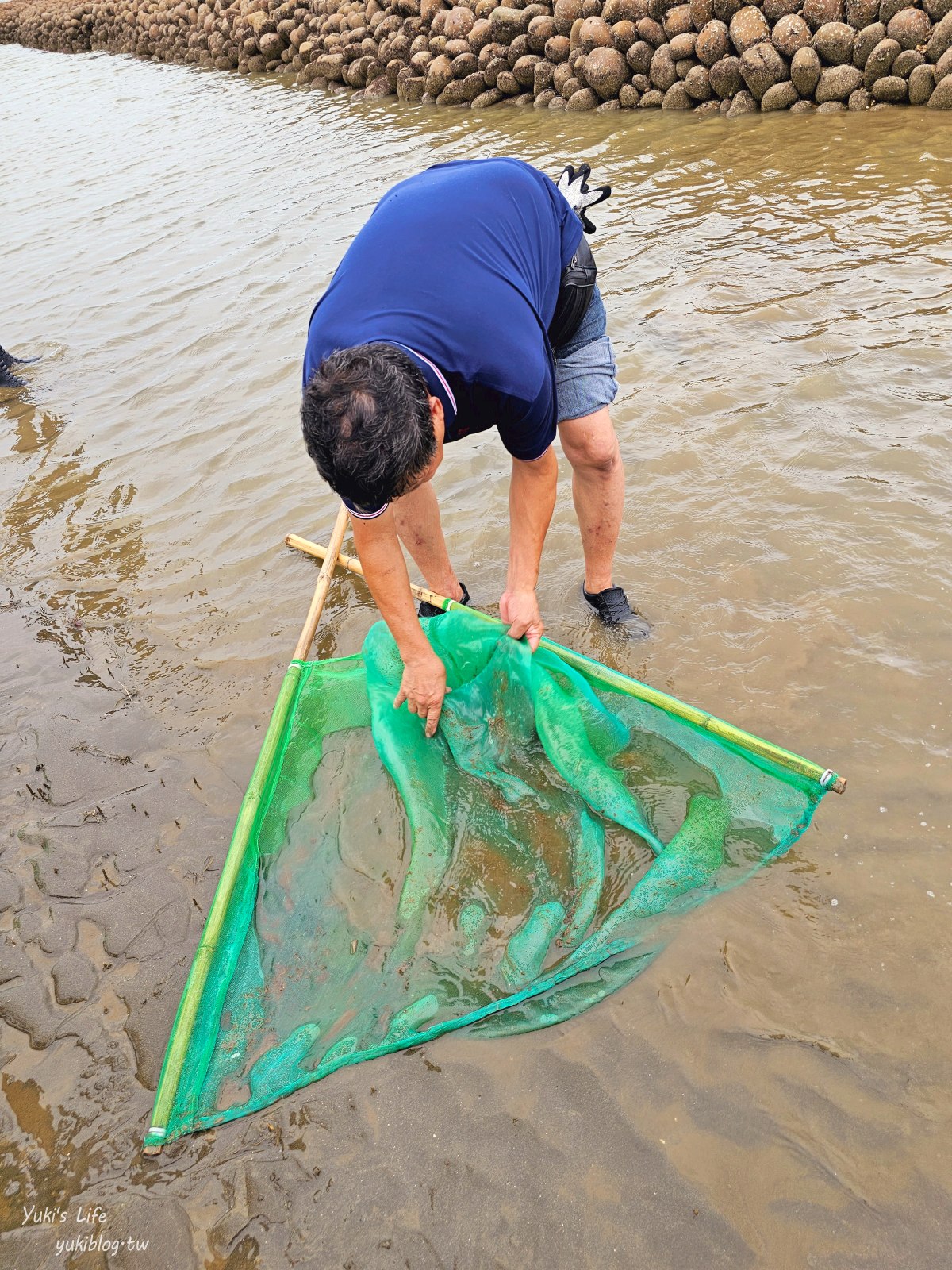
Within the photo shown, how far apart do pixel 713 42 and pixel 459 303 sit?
8.17 m

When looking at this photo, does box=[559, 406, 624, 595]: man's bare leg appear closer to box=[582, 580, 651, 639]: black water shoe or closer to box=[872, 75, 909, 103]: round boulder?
box=[582, 580, 651, 639]: black water shoe

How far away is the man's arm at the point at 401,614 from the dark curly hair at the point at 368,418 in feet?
1.22

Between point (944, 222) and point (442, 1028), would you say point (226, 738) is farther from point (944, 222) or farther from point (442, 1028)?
point (944, 222)

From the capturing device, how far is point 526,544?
7.98 feet

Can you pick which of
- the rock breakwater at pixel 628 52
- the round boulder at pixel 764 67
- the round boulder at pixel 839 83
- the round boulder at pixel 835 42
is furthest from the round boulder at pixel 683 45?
the round boulder at pixel 839 83

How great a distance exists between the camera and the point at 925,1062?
1.81 m

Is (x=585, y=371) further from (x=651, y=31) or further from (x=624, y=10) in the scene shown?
(x=624, y=10)

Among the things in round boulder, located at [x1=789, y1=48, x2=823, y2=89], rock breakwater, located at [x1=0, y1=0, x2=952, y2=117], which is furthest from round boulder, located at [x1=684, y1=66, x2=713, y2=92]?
round boulder, located at [x1=789, y1=48, x2=823, y2=89]

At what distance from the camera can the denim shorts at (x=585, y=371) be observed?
8.48 ft

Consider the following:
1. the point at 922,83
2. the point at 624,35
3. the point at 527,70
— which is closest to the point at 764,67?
the point at 922,83

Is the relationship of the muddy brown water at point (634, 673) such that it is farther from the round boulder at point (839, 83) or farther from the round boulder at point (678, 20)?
the round boulder at point (678, 20)

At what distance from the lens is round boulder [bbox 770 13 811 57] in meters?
7.40

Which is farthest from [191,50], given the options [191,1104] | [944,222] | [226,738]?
[191,1104]

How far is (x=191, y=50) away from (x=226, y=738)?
20848mm
